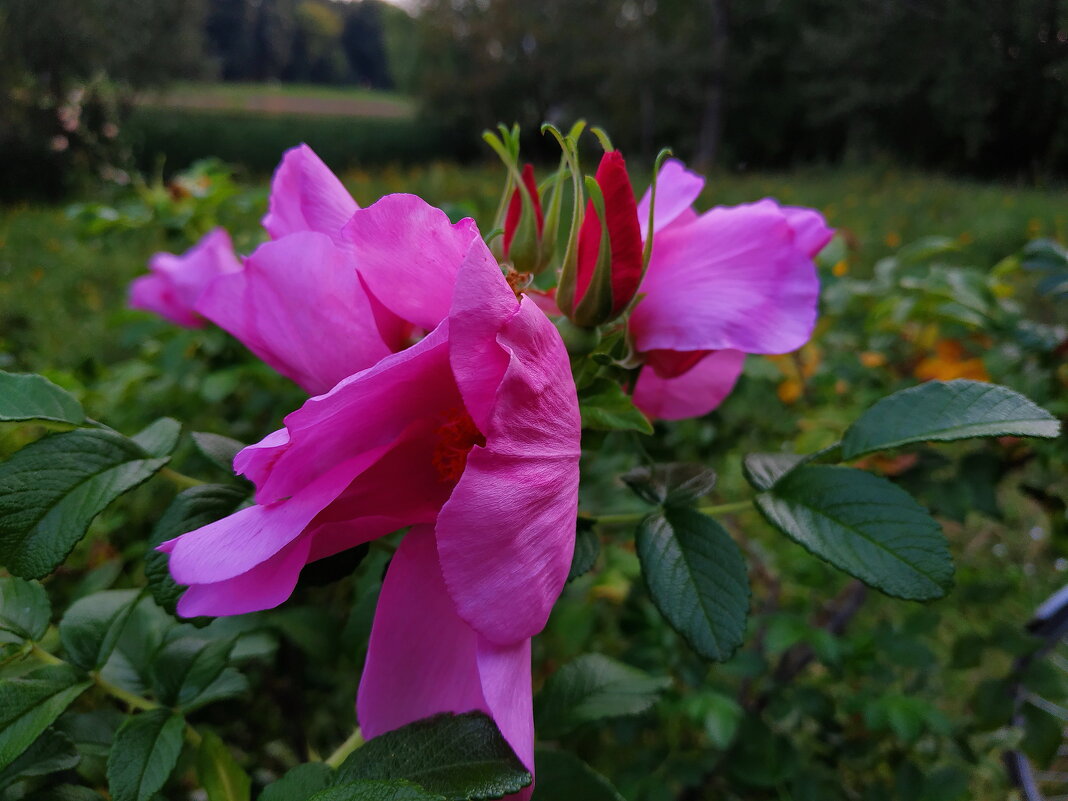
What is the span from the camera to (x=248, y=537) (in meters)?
0.25

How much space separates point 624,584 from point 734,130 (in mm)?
13261

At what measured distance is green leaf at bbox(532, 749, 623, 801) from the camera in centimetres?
40

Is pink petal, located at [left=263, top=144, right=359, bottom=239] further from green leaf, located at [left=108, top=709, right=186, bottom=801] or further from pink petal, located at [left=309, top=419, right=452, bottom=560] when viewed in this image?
green leaf, located at [left=108, top=709, right=186, bottom=801]

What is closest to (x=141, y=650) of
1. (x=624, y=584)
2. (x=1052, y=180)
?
(x=624, y=584)

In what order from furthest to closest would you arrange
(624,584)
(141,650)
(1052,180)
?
(1052,180)
(624,584)
(141,650)

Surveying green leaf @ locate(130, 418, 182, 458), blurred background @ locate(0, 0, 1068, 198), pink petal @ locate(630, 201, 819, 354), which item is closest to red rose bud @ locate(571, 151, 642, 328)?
pink petal @ locate(630, 201, 819, 354)

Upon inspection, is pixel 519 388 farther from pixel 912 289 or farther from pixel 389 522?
pixel 912 289

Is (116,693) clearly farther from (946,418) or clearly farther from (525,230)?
(946,418)

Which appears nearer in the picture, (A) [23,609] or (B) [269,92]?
(A) [23,609]

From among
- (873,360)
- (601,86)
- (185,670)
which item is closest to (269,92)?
(601,86)

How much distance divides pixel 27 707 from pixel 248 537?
205mm

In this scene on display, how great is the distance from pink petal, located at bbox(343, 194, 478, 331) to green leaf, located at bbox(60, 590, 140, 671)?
283 millimetres

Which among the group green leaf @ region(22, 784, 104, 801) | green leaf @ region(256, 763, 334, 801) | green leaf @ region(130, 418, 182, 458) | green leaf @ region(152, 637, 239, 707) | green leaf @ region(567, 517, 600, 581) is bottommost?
green leaf @ region(22, 784, 104, 801)

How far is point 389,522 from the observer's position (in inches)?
11.6
